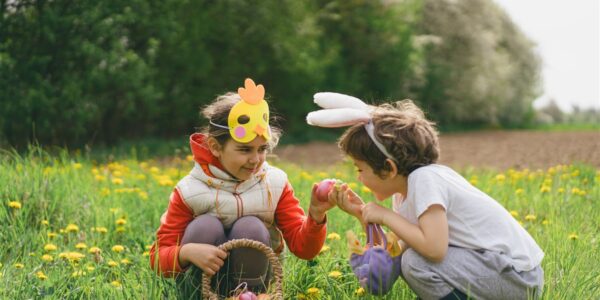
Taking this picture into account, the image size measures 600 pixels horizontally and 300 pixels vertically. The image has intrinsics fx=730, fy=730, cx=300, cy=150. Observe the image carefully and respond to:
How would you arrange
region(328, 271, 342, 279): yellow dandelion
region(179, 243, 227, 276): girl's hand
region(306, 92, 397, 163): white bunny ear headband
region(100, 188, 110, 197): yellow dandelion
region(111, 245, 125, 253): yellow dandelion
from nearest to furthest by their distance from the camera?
region(306, 92, 397, 163): white bunny ear headband, region(179, 243, 227, 276): girl's hand, region(328, 271, 342, 279): yellow dandelion, region(111, 245, 125, 253): yellow dandelion, region(100, 188, 110, 197): yellow dandelion

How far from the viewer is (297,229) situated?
2865mm

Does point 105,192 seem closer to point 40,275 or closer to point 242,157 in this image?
point 40,275

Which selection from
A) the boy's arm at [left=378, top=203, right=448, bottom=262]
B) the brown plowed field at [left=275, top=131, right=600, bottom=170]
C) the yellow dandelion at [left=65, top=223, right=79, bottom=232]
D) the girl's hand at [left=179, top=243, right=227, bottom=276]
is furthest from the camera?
the brown plowed field at [left=275, top=131, right=600, bottom=170]

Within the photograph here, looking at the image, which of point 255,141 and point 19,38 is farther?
point 19,38

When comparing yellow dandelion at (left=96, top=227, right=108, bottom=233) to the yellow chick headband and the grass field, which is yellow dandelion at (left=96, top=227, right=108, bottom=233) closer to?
the grass field

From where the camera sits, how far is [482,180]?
5.26m

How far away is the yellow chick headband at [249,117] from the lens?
8.57 feet

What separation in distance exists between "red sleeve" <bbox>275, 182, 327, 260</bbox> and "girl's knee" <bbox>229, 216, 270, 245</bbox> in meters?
0.18

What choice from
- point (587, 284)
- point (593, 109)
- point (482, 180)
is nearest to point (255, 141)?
point (587, 284)

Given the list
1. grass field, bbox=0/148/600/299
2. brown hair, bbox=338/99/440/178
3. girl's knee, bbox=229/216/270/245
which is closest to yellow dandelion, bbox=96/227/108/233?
grass field, bbox=0/148/600/299

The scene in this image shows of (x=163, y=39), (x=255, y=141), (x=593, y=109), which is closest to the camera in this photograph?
(x=255, y=141)

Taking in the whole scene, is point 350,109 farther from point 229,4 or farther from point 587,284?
point 229,4

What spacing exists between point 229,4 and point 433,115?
21.9 ft

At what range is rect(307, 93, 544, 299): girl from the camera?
2.34 metres
